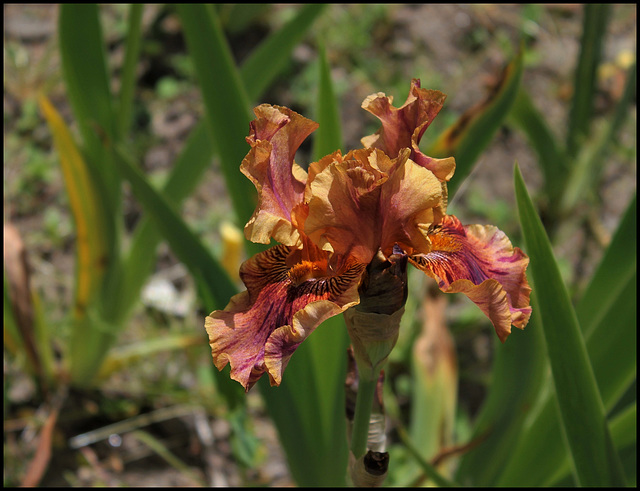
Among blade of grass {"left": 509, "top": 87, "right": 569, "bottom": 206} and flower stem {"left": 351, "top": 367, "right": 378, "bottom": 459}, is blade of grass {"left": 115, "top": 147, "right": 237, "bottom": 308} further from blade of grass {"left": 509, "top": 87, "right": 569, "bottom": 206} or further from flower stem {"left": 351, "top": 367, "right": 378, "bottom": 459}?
blade of grass {"left": 509, "top": 87, "right": 569, "bottom": 206}

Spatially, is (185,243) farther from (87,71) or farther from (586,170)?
(586,170)

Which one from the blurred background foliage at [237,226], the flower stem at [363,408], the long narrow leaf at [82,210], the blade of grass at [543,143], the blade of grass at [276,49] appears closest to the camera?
the flower stem at [363,408]

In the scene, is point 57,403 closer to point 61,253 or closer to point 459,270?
point 61,253

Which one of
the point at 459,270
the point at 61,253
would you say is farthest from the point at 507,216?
the point at 459,270

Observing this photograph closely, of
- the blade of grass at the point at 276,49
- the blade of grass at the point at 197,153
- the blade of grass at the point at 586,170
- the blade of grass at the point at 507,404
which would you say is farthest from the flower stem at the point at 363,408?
the blade of grass at the point at 586,170

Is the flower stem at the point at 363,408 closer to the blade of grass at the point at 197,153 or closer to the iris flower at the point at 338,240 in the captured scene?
the iris flower at the point at 338,240

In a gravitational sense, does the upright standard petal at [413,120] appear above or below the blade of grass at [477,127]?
above
